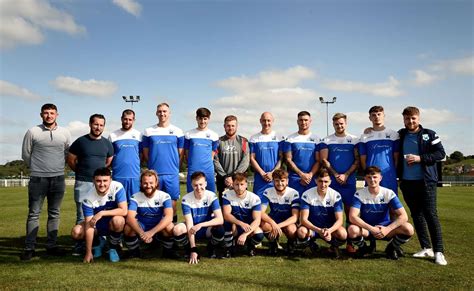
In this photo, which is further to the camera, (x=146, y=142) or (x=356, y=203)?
(x=146, y=142)

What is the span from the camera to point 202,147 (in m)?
6.60

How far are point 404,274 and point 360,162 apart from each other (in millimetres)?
2175

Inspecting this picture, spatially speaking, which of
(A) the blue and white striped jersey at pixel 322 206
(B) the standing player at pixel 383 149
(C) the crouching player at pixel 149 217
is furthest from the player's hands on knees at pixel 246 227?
(B) the standing player at pixel 383 149

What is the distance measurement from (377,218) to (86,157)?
4630 mm

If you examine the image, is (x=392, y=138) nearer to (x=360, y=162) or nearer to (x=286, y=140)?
(x=360, y=162)

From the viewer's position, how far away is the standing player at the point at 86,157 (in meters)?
5.89

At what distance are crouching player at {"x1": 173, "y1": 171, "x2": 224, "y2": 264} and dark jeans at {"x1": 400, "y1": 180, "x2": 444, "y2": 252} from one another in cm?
297

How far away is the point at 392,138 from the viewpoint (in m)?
6.08

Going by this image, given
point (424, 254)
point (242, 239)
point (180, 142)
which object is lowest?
point (424, 254)

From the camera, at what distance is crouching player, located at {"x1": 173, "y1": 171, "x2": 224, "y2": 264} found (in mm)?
5434

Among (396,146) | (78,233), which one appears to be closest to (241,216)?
(78,233)

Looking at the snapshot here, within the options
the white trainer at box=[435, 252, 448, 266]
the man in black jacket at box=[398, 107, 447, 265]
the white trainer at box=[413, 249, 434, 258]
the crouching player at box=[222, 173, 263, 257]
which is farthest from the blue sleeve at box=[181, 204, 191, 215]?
the white trainer at box=[435, 252, 448, 266]

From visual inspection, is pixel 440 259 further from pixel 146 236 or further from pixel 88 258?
pixel 88 258

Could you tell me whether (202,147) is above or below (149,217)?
above
